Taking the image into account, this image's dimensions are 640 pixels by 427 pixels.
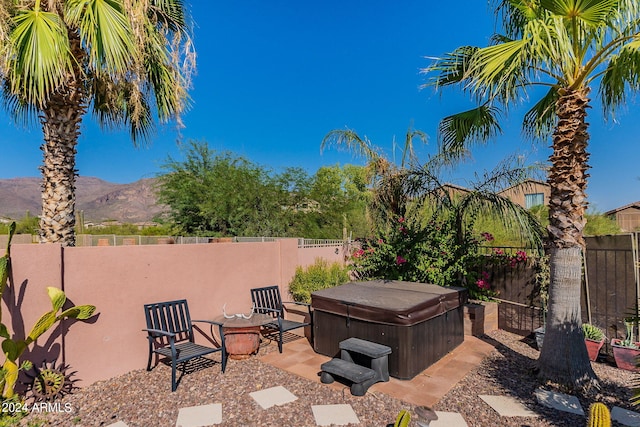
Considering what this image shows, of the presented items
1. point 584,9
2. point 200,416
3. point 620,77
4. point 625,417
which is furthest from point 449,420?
point 584,9

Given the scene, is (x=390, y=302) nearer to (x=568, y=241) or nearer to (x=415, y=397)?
(x=415, y=397)

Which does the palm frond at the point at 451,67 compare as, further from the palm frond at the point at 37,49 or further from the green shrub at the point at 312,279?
the palm frond at the point at 37,49

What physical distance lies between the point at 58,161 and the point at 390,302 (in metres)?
4.66

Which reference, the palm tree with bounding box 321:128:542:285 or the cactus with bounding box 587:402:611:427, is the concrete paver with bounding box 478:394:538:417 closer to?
the cactus with bounding box 587:402:611:427

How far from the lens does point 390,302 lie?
445 cm

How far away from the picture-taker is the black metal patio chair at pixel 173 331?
4.17 metres

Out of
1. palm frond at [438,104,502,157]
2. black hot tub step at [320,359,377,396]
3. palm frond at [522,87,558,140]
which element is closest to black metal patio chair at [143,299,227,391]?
black hot tub step at [320,359,377,396]

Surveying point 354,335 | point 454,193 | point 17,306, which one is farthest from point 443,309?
point 17,306

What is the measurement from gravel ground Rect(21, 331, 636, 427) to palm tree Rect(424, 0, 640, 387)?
1.70 feet

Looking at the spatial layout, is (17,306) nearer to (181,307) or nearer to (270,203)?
(181,307)

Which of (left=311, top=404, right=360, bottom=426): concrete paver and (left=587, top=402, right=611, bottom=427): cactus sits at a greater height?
(left=587, top=402, right=611, bottom=427): cactus

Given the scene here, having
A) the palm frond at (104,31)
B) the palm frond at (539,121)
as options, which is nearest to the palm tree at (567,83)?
the palm frond at (539,121)

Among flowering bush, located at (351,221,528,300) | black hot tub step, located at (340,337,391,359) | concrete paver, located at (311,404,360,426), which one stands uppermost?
flowering bush, located at (351,221,528,300)

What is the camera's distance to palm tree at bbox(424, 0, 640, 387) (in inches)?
141
